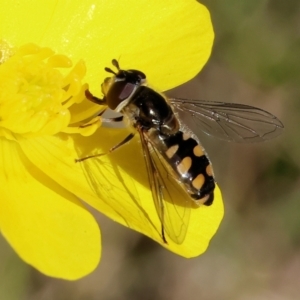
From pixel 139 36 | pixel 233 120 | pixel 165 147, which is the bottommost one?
pixel 233 120

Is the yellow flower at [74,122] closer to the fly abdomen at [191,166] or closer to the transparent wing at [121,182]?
the transparent wing at [121,182]

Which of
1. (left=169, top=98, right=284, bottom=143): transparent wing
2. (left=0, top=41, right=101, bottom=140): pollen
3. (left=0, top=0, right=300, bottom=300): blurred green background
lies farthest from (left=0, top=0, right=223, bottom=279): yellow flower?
(left=0, top=0, right=300, bottom=300): blurred green background

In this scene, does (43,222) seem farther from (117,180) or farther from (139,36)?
(139,36)

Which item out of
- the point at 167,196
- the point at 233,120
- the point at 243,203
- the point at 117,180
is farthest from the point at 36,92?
the point at 243,203

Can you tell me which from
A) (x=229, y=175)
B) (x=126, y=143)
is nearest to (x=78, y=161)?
(x=126, y=143)

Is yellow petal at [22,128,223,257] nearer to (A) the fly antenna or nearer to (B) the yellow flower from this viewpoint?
(B) the yellow flower

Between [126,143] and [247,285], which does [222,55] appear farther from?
[126,143]

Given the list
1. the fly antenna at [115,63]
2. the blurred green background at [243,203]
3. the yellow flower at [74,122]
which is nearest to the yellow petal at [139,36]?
the yellow flower at [74,122]
